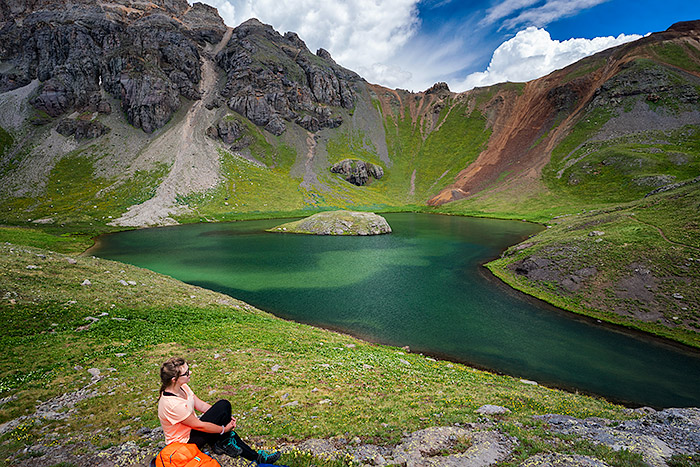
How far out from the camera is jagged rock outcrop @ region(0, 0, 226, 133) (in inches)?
6520

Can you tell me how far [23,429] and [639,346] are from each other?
43879 millimetres

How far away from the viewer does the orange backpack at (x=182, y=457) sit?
6570mm

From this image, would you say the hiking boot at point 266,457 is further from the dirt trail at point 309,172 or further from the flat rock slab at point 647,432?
the dirt trail at point 309,172

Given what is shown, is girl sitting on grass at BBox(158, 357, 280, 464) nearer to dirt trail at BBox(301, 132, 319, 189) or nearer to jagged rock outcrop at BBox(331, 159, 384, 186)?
→ dirt trail at BBox(301, 132, 319, 189)

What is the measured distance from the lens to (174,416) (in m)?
7.00

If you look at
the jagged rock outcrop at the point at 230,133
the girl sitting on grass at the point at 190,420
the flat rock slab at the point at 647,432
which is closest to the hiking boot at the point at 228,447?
the girl sitting on grass at the point at 190,420

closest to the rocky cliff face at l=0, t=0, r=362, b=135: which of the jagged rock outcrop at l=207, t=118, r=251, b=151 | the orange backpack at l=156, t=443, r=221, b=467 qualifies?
the jagged rock outcrop at l=207, t=118, r=251, b=151

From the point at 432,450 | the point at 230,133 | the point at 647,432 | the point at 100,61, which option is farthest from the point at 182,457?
the point at 100,61

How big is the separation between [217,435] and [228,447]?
1.44 feet

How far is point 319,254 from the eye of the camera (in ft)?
206

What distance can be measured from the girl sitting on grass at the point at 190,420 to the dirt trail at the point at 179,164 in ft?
382

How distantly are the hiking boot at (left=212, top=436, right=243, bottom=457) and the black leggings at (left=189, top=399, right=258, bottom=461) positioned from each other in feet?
0.21

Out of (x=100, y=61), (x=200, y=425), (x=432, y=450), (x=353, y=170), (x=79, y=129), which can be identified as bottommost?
(x=432, y=450)

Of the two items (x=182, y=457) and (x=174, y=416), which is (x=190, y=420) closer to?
(x=174, y=416)
